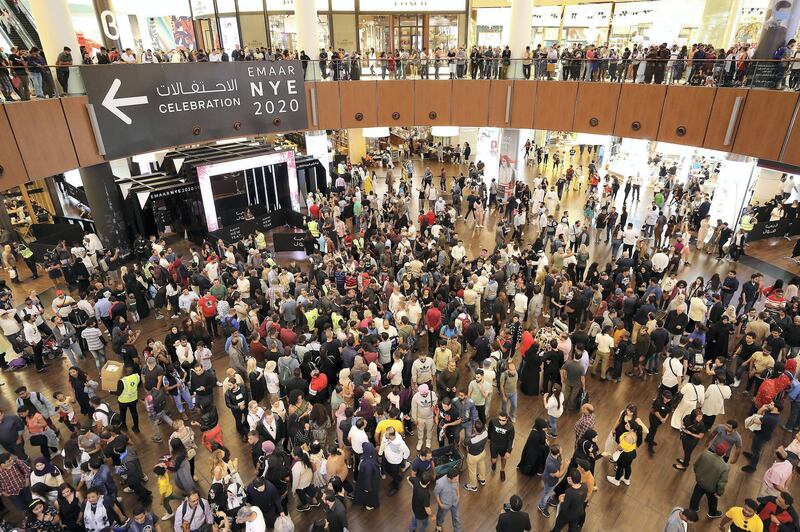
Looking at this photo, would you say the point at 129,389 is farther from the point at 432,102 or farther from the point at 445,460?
the point at 432,102

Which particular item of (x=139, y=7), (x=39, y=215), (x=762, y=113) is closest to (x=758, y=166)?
(x=762, y=113)

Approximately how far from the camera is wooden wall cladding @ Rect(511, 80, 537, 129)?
1817 cm

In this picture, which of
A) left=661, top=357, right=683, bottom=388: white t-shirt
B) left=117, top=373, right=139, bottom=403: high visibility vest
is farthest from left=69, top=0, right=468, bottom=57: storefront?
left=661, top=357, right=683, bottom=388: white t-shirt

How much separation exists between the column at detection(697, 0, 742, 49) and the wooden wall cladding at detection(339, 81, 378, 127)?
17563mm

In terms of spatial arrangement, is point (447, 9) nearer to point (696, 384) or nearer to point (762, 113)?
point (762, 113)

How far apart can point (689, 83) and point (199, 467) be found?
16389 millimetres

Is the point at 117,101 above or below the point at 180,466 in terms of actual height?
above

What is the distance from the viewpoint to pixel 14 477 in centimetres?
632

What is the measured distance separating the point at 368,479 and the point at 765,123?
46.0 ft

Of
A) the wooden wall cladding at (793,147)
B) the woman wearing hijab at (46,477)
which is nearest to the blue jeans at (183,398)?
the woman wearing hijab at (46,477)

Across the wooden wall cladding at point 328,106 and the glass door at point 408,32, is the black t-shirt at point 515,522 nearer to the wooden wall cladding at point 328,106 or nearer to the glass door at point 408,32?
the wooden wall cladding at point 328,106

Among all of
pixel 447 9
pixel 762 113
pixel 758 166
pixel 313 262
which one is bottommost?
pixel 313 262

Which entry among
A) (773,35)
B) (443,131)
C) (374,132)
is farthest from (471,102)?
(773,35)

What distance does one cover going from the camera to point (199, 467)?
775 cm
